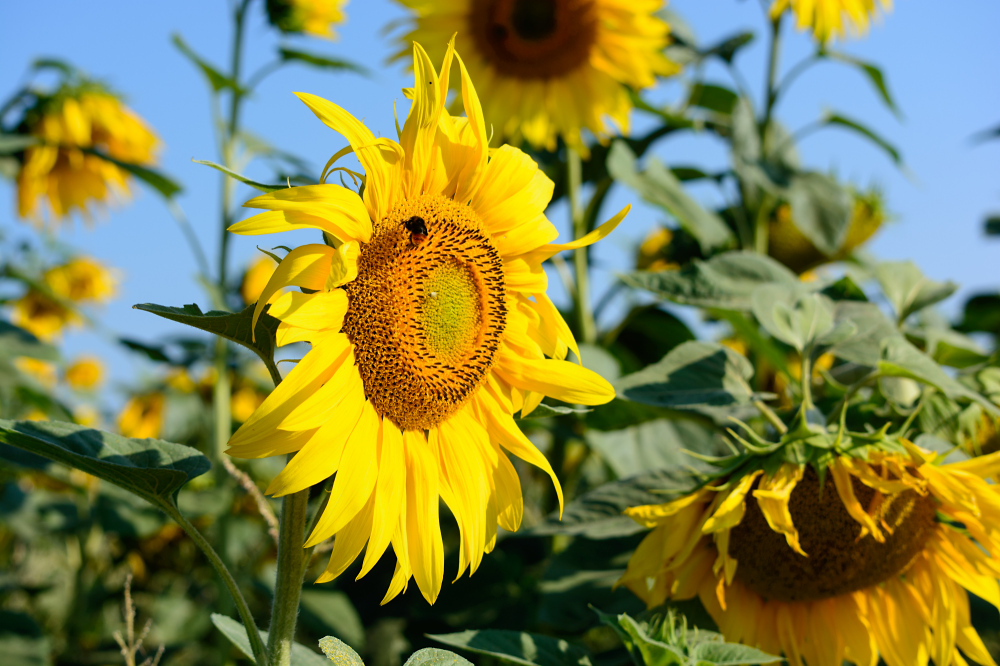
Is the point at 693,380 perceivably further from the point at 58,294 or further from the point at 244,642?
the point at 58,294

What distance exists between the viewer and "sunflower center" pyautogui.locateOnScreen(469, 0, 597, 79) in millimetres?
2188

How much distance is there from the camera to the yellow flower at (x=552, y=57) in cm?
213

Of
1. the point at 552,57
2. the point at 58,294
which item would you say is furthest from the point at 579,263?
the point at 58,294

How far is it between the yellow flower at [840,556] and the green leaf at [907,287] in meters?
0.49

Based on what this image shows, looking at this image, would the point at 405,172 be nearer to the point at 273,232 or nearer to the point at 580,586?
the point at 273,232

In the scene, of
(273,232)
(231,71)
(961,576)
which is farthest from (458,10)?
(961,576)

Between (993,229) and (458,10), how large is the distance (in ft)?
7.63

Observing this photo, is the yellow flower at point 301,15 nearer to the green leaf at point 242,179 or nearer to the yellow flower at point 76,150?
the yellow flower at point 76,150

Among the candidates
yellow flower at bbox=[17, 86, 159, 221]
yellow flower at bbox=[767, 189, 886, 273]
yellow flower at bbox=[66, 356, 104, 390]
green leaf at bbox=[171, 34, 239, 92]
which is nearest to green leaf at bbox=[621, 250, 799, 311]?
yellow flower at bbox=[767, 189, 886, 273]

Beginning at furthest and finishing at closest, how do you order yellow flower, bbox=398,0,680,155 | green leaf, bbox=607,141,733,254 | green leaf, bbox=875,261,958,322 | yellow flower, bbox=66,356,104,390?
yellow flower, bbox=66,356,104,390, yellow flower, bbox=398,0,680,155, green leaf, bbox=607,141,733,254, green leaf, bbox=875,261,958,322

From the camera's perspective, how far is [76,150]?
8.86 feet

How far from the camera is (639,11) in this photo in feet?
6.78

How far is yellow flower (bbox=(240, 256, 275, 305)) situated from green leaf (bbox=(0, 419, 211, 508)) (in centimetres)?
194

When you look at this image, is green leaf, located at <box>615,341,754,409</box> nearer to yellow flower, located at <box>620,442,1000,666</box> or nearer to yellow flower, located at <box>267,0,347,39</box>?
yellow flower, located at <box>620,442,1000,666</box>
